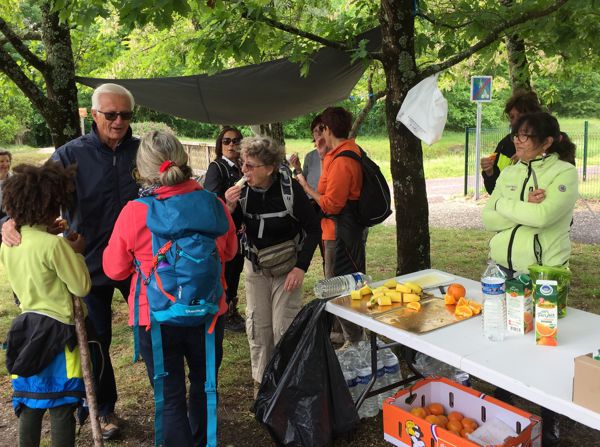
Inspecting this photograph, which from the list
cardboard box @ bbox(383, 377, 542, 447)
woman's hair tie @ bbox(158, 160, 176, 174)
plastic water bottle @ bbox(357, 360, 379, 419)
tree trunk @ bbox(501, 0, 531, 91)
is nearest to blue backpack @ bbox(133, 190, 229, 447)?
woman's hair tie @ bbox(158, 160, 176, 174)

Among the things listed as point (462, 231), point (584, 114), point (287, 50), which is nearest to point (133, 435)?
point (287, 50)

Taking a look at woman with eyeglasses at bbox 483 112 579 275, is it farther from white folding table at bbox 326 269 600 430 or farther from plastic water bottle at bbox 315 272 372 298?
plastic water bottle at bbox 315 272 372 298

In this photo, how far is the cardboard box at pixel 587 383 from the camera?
1639 millimetres

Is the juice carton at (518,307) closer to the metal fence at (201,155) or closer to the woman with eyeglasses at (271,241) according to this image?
the woman with eyeglasses at (271,241)

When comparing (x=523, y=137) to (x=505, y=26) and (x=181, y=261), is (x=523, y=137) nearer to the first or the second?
(x=505, y=26)

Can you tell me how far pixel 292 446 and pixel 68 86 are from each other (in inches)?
115

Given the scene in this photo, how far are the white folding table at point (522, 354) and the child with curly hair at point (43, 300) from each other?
4.19 feet

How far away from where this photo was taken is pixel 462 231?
872cm

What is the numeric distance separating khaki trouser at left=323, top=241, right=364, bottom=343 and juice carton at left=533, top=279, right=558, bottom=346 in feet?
5.70

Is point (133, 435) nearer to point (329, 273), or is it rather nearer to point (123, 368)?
point (123, 368)

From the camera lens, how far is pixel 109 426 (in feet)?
10.1

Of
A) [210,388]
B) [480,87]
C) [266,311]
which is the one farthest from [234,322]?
[480,87]

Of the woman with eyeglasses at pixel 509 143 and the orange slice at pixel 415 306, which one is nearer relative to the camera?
the orange slice at pixel 415 306

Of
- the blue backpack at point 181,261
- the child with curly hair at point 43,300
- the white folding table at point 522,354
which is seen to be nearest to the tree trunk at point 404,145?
the white folding table at point 522,354
